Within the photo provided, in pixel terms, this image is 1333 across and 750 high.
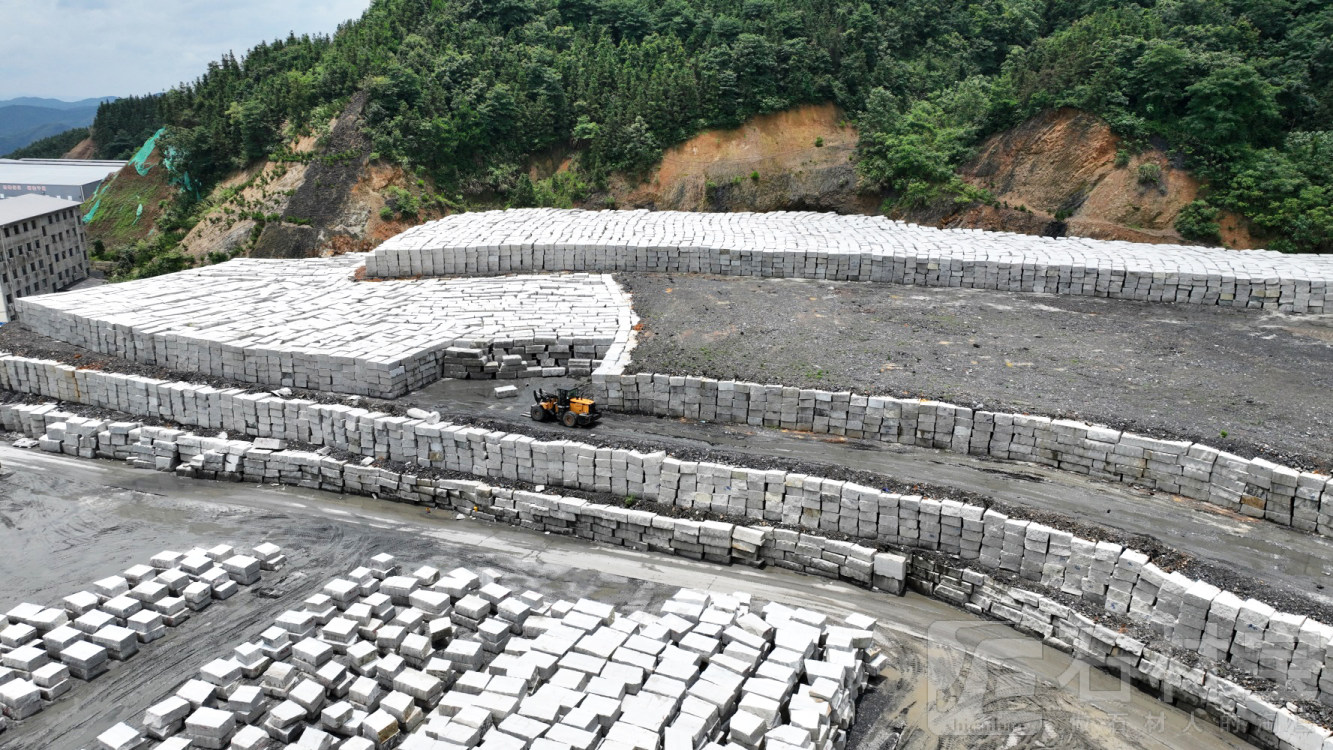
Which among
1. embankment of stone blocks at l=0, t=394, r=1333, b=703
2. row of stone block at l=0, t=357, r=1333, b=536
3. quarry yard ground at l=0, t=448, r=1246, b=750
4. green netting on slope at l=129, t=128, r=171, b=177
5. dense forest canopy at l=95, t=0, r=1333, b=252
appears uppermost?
dense forest canopy at l=95, t=0, r=1333, b=252

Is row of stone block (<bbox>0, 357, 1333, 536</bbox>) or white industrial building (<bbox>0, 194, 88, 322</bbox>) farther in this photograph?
white industrial building (<bbox>0, 194, 88, 322</bbox>)

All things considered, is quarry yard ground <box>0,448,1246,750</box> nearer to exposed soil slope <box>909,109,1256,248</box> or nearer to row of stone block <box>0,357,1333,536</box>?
row of stone block <box>0,357,1333,536</box>

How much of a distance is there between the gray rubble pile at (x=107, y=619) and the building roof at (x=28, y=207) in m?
18.4

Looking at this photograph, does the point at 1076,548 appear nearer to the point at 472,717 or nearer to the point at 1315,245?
the point at 472,717

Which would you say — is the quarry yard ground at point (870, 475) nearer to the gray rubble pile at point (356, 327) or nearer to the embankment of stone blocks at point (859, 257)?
the gray rubble pile at point (356, 327)

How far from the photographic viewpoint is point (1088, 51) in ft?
87.6

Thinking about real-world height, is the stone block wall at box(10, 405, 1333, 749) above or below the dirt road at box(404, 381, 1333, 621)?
below

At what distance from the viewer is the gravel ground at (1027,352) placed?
15078mm

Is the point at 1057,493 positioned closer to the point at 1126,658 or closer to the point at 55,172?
the point at 1126,658

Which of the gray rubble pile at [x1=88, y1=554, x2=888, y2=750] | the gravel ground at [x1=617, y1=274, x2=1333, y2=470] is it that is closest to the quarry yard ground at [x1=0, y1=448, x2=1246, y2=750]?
the gray rubble pile at [x1=88, y1=554, x2=888, y2=750]

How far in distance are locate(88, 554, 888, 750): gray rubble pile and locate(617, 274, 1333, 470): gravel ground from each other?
621 centimetres

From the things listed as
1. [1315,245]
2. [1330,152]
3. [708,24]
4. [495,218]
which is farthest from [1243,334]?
[708,24]

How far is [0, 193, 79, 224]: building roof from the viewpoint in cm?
2647

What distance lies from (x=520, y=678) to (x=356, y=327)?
12357 mm
